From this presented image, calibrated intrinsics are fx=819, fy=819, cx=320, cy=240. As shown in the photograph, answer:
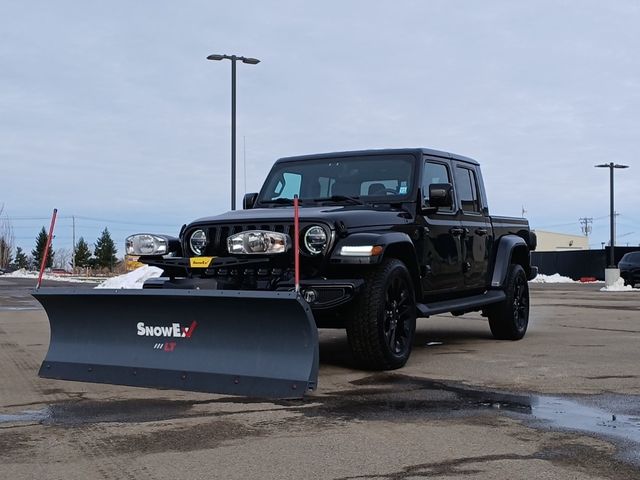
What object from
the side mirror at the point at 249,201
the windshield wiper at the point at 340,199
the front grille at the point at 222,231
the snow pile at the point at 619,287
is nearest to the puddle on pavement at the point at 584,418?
the front grille at the point at 222,231

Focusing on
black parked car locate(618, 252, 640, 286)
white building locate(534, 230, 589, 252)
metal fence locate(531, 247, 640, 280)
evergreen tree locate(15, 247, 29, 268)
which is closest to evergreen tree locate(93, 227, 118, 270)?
evergreen tree locate(15, 247, 29, 268)

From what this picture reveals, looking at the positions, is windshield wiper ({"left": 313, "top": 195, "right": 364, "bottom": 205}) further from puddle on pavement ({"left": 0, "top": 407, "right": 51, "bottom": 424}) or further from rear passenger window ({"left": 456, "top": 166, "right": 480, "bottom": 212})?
puddle on pavement ({"left": 0, "top": 407, "right": 51, "bottom": 424})

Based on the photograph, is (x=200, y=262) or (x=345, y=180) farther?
(x=345, y=180)

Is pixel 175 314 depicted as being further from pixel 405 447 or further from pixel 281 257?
pixel 405 447

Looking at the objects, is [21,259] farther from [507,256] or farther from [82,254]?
[507,256]

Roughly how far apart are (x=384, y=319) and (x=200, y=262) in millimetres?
1568

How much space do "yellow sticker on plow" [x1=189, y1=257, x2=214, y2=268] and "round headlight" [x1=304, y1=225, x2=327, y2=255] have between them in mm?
789

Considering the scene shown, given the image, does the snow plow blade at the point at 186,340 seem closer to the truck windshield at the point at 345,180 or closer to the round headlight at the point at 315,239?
the round headlight at the point at 315,239

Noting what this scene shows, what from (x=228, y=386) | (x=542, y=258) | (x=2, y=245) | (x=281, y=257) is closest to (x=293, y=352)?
(x=228, y=386)

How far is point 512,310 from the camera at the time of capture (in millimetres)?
9688

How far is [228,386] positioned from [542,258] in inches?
1776

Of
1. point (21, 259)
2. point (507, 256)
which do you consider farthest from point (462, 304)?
point (21, 259)

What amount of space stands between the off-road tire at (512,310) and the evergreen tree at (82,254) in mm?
104991

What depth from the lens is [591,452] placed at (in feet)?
14.2
